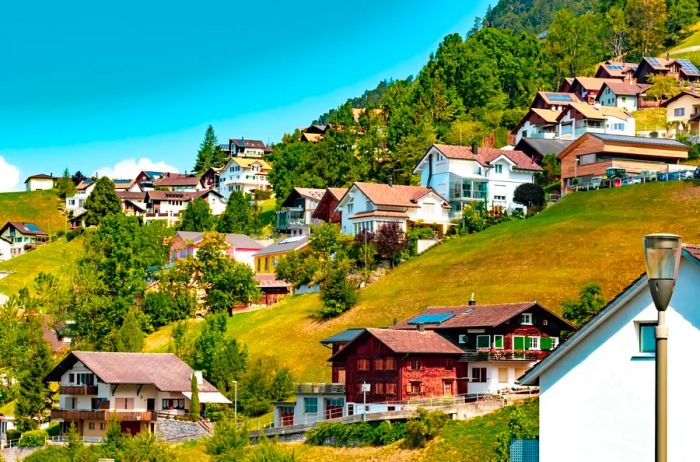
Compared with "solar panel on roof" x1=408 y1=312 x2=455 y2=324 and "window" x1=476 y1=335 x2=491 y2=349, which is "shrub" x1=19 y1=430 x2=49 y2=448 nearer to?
"solar panel on roof" x1=408 y1=312 x2=455 y2=324

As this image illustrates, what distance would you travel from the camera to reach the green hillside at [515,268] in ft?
278

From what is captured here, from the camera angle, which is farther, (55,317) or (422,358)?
(55,317)

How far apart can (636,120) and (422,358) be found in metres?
93.3

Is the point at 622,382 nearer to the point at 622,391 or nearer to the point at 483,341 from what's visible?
the point at 622,391

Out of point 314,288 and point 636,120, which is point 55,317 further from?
point 636,120

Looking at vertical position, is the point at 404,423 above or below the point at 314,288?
below

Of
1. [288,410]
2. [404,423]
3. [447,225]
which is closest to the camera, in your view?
[404,423]

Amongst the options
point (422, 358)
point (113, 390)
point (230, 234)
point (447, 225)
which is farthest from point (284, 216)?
point (422, 358)

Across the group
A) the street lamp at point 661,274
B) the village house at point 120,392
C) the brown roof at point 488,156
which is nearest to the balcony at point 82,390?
the village house at point 120,392

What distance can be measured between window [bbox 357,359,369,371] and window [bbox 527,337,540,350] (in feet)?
32.5

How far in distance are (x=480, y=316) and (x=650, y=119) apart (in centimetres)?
8889

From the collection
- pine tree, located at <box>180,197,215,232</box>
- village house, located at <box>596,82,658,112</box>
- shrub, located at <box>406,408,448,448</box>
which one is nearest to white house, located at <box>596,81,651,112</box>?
village house, located at <box>596,82,658,112</box>

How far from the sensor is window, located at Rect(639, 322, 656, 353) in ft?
69.4

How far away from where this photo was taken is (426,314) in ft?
254
